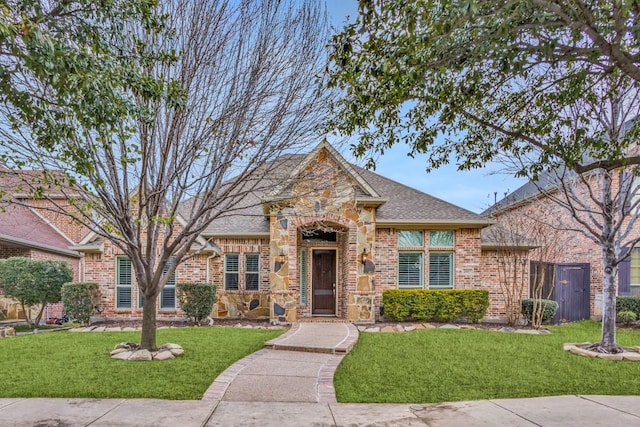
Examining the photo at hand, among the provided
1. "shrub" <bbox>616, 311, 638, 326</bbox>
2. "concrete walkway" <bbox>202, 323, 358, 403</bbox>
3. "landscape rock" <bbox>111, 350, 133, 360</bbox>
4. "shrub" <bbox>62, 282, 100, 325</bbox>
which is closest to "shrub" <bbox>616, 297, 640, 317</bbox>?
"shrub" <bbox>616, 311, 638, 326</bbox>

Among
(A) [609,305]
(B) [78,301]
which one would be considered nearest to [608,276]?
(A) [609,305]

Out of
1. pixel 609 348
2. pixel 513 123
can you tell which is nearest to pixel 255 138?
pixel 513 123

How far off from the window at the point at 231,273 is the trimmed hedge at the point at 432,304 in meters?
4.93

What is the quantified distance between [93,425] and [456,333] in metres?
8.97

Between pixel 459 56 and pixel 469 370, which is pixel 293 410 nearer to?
pixel 469 370

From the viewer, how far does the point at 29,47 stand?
368 centimetres

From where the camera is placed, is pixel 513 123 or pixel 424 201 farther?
pixel 424 201

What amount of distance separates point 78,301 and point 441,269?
36.9 ft

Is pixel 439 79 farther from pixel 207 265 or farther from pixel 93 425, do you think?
pixel 207 265

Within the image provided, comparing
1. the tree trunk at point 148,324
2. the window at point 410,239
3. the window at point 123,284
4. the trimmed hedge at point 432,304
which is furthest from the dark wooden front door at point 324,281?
the tree trunk at point 148,324

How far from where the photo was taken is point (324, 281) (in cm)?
1530

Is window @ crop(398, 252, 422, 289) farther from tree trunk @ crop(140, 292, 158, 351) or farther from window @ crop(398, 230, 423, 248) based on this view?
tree trunk @ crop(140, 292, 158, 351)

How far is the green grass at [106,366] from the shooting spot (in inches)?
244

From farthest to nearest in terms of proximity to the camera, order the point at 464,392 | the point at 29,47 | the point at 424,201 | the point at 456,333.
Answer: the point at 424,201
the point at 456,333
the point at 464,392
the point at 29,47
